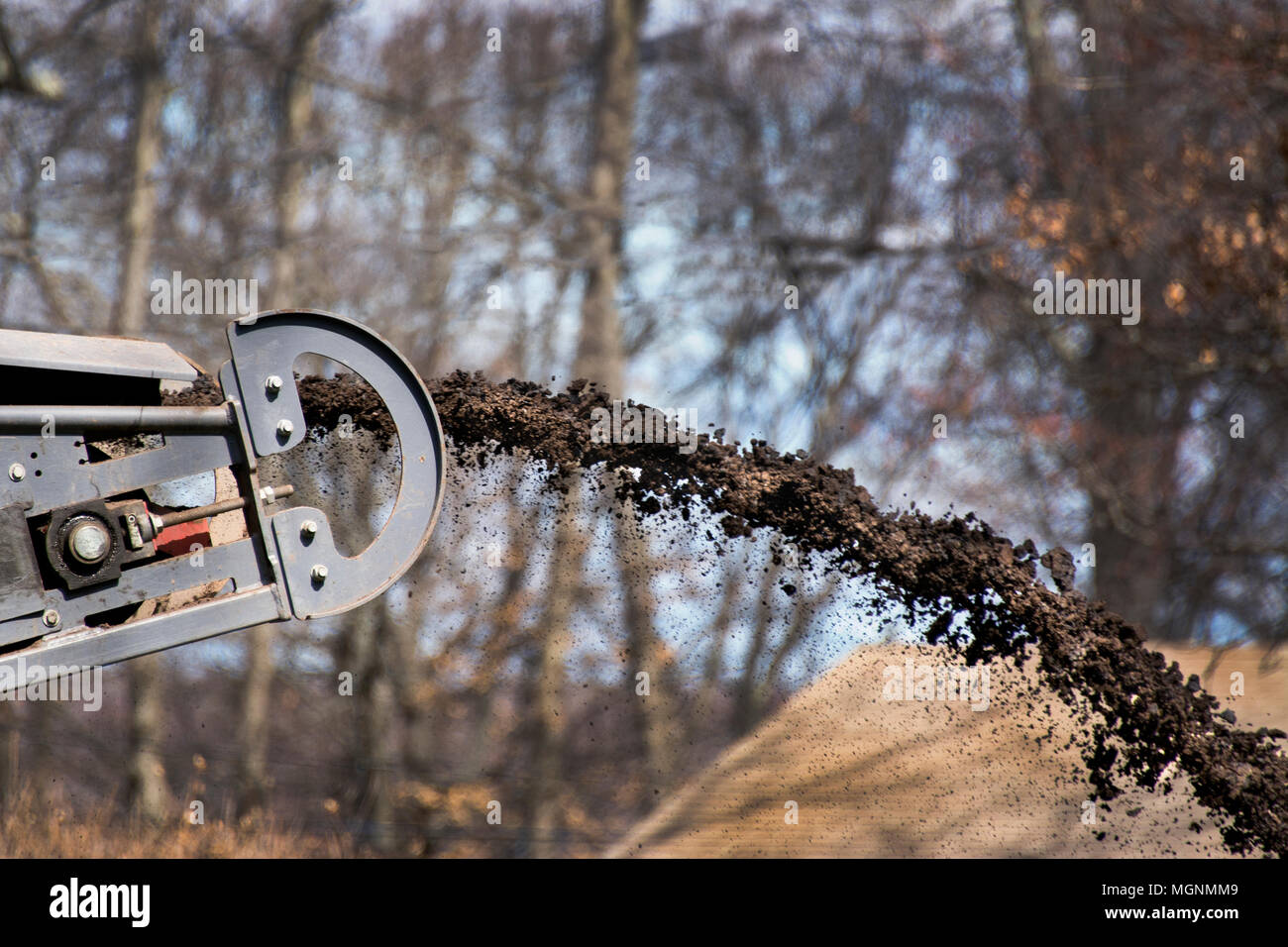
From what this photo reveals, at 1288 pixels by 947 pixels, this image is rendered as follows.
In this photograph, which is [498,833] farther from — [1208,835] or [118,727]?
[1208,835]

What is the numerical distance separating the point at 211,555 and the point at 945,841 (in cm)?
478

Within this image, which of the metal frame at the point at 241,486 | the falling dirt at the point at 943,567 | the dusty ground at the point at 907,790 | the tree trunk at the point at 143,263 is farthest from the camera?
the tree trunk at the point at 143,263

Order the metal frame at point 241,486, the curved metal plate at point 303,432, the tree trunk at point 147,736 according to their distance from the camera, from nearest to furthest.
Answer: the metal frame at point 241,486
the curved metal plate at point 303,432
the tree trunk at point 147,736

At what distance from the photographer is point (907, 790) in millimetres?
6762

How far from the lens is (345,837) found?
9164mm

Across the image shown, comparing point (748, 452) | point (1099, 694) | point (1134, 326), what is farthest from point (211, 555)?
point (1134, 326)
